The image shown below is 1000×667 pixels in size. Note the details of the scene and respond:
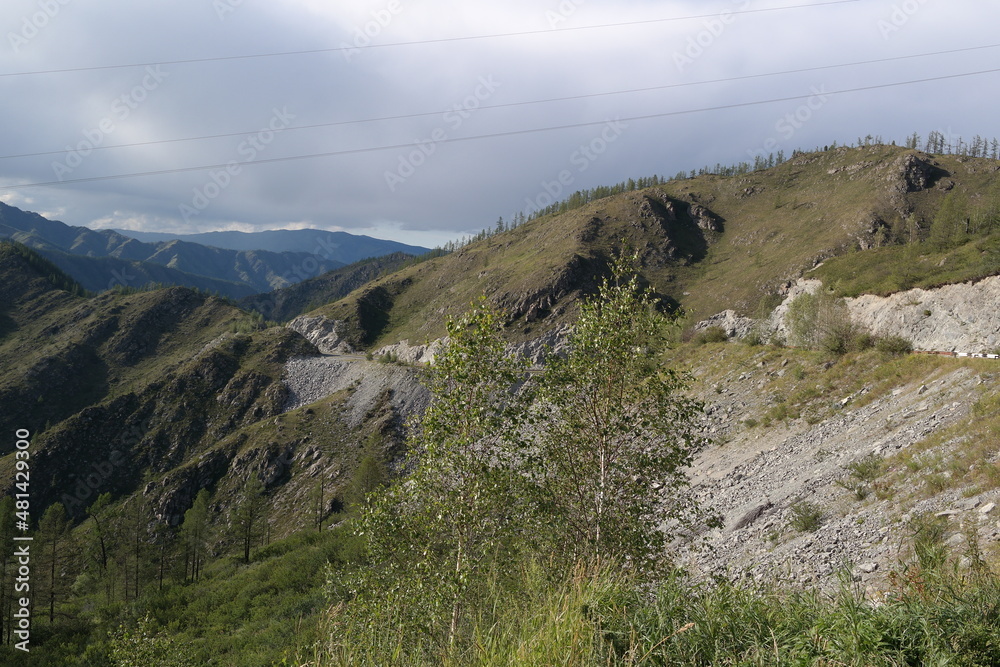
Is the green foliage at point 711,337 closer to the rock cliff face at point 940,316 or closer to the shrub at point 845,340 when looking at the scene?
the rock cliff face at point 940,316

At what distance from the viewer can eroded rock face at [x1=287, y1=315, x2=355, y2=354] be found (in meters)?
157

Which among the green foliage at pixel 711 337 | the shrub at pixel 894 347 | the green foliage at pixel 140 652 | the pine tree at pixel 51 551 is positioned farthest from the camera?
the pine tree at pixel 51 551

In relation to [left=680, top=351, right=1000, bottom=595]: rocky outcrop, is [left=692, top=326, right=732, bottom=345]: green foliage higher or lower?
higher

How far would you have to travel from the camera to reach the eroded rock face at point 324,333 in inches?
6199

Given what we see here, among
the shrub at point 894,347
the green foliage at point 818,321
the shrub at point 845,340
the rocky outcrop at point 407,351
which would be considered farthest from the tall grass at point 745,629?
the rocky outcrop at point 407,351

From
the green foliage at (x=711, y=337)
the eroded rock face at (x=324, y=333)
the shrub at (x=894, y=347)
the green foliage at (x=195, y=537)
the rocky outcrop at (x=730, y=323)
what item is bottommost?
the green foliage at (x=195, y=537)

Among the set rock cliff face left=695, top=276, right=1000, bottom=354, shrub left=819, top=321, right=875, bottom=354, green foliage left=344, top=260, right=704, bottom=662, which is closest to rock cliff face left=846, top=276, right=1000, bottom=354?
rock cliff face left=695, top=276, right=1000, bottom=354

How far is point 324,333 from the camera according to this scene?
162 metres

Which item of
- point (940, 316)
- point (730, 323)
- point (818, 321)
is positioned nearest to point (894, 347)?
point (818, 321)

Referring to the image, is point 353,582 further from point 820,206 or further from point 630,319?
point 820,206

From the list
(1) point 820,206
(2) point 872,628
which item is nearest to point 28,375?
(2) point 872,628

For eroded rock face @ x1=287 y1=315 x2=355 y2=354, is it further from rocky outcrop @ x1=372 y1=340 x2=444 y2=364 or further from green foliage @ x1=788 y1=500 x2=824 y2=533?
green foliage @ x1=788 y1=500 x2=824 y2=533

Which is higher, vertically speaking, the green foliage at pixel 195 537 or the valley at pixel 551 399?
the valley at pixel 551 399

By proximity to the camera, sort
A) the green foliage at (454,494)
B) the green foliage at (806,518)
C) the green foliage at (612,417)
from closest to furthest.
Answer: the green foliage at (454,494) → the green foliage at (612,417) → the green foliage at (806,518)
